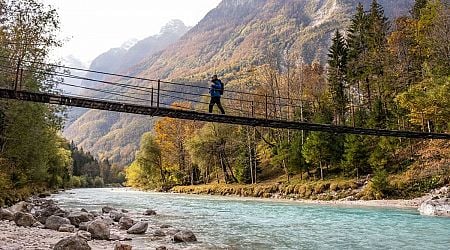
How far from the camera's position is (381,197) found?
25.4 meters

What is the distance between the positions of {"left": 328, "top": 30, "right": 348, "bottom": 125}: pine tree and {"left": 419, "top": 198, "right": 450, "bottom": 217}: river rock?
620 inches

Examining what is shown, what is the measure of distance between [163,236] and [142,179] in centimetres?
4976

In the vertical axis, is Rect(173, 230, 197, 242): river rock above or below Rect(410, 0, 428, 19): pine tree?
below

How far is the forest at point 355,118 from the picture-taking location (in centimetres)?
2627

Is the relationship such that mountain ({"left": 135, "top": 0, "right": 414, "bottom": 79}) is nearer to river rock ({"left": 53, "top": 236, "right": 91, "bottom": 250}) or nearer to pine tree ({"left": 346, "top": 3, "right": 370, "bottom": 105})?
pine tree ({"left": 346, "top": 3, "right": 370, "bottom": 105})

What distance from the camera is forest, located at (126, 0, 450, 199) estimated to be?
26.3 metres

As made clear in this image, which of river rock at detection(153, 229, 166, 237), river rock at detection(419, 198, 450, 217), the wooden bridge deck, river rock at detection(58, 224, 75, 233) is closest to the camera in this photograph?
the wooden bridge deck

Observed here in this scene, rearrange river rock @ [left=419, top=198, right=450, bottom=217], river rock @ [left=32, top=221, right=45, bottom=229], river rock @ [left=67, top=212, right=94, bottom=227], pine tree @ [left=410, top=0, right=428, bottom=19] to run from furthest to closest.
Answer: pine tree @ [left=410, top=0, right=428, bottom=19]
river rock @ [left=419, top=198, right=450, bottom=217]
river rock @ [left=67, top=212, right=94, bottom=227]
river rock @ [left=32, top=221, right=45, bottom=229]

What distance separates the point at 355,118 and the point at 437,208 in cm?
1651

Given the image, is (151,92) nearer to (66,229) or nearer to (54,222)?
(66,229)

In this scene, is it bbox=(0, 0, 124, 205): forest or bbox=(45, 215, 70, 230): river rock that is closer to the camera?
bbox=(45, 215, 70, 230): river rock

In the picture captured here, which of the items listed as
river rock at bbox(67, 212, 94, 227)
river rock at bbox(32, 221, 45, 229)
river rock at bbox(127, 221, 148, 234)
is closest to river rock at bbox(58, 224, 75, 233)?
river rock at bbox(32, 221, 45, 229)

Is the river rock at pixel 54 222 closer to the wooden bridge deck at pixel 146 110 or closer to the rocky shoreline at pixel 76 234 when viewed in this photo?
the rocky shoreline at pixel 76 234

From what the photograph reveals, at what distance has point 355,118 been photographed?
34.3m
